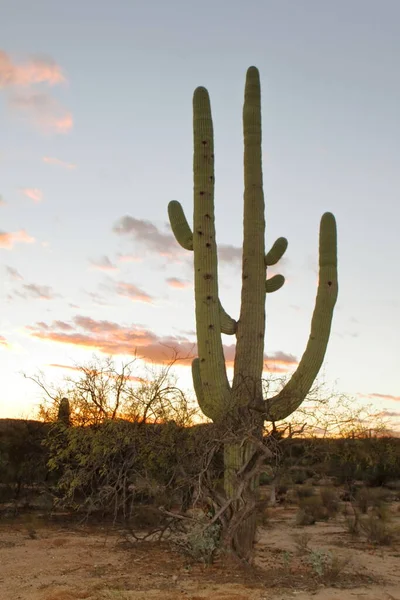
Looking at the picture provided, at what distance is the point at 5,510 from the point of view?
17.3 metres

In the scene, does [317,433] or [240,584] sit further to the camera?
[317,433]

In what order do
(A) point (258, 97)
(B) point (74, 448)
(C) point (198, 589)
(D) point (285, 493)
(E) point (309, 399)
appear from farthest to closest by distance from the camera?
(D) point (285, 493) → (B) point (74, 448) → (A) point (258, 97) → (E) point (309, 399) → (C) point (198, 589)

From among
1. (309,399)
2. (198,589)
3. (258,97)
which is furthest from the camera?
(258,97)

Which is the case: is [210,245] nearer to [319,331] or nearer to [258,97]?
[319,331]

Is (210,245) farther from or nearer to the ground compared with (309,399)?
farther from the ground

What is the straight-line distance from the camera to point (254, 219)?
10922mm

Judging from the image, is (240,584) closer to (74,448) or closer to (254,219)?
(254,219)

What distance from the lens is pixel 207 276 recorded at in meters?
10.4

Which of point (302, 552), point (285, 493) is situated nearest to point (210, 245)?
point (302, 552)

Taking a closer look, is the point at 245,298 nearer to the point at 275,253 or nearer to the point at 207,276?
the point at 207,276

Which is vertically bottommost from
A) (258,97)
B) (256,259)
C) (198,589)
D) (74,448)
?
(198,589)

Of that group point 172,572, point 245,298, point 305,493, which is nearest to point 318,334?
point 245,298

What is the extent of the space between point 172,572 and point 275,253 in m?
5.16

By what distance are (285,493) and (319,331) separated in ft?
47.8
